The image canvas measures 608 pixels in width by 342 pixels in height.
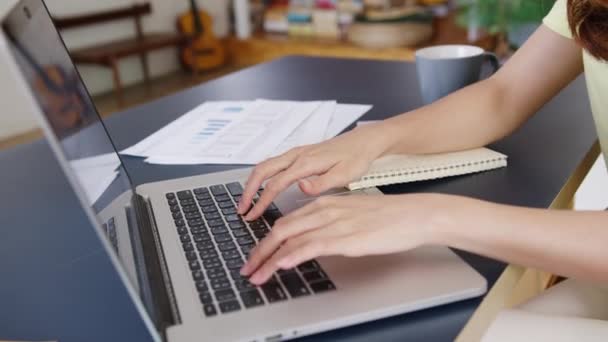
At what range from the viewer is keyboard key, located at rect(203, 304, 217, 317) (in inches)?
21.3

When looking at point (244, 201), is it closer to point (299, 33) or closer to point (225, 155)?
point (225, 155)

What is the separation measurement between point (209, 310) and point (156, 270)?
0.09 meters

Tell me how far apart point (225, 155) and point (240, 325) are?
470 millimetres

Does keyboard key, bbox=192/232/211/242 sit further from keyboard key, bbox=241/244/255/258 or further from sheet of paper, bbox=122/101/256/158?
sheet of paper, bbox=122/101/256/158

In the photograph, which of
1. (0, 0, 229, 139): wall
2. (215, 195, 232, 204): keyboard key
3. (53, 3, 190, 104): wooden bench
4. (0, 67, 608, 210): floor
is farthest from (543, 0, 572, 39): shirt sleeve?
(53, 3, 190, 104): wooden bench

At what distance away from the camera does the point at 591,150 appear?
3.01ft

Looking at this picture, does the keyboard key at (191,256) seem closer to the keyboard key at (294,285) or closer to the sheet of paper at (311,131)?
the keyboard key at (294,285)

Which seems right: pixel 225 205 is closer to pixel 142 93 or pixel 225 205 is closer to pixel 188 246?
pixel 188 246

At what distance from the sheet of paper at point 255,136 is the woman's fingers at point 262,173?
157 mm

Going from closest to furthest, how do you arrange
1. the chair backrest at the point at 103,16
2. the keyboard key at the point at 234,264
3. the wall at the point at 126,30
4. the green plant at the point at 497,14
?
the keyboard key at the point at 234,264 → the green plant at the point at 497,14 → the chair backrest at the point at 103,16 → the wall at the point at 126,30

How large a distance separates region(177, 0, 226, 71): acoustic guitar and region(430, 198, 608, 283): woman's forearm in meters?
4.00

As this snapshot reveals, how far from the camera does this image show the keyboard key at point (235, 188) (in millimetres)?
799

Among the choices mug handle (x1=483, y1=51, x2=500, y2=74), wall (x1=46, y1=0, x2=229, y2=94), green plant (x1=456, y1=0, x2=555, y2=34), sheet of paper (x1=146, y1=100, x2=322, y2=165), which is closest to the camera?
sheet of paper (x1=146, y1=100, x2=322, y2=165)

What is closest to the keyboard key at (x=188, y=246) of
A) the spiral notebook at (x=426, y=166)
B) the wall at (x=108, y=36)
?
the spiral notebook at (x=426, y=166)
